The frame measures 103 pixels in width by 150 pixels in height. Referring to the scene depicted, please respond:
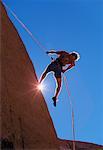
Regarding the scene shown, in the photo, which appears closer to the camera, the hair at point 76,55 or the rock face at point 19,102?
the rock face at point 19,102

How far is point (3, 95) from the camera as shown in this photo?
8.66 metres

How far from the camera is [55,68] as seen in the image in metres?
10.3

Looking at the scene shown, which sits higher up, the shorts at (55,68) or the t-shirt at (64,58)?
the t-shirt at (64,58)

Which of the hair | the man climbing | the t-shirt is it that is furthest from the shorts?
the hair

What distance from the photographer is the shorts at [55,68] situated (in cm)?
1032

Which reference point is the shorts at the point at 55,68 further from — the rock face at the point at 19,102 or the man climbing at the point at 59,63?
the rock face at the point at 19,102

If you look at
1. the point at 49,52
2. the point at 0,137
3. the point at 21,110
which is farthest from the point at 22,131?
the point at 49,52

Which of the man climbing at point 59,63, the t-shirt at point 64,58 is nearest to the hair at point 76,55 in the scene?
the man climbing at point 59,63

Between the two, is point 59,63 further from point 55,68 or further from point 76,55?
point 76,55

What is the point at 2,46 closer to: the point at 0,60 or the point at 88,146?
the point at 0,60

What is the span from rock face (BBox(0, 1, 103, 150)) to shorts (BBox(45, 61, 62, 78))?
0.70m

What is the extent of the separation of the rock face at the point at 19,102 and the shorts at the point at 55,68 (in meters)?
0.70

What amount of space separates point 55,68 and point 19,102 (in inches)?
58.7

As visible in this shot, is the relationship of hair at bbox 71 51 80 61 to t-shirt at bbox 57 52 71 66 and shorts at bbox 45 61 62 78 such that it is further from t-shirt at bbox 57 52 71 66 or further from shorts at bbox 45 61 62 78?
shorts at bbox 45 61 62 78
